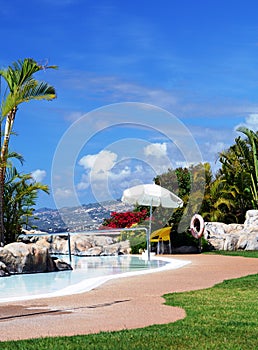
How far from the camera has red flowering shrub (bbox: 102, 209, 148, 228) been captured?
23.9 metres

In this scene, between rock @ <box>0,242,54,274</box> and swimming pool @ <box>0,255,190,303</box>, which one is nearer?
swimming pool @ <box>0,255,190,303</box>

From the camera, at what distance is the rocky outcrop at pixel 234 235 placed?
22.8 meters

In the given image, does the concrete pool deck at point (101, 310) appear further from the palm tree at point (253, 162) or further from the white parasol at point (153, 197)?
the palm tree at point (253, 162)

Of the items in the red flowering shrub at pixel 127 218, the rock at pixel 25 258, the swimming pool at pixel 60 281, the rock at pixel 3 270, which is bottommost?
the swimming pool at pixel 60 281

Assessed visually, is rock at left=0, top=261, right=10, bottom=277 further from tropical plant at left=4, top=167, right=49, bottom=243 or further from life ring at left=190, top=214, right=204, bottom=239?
life ring at left=190, top=214, right=204, bottom=239

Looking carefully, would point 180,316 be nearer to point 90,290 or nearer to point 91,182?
point 90,290

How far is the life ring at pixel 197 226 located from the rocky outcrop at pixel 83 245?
2306 mm

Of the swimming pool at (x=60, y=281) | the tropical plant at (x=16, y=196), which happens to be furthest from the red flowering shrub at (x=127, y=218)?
the tropical plant at (x=16, y=196)

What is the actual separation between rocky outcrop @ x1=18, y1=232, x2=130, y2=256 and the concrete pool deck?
31.8 ft

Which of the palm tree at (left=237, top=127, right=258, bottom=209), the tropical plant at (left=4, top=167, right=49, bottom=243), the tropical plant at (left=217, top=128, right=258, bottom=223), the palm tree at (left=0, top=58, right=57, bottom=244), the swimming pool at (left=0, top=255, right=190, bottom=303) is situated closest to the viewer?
the swimming pool at (left=0, top=255, right=190, bottom=303)

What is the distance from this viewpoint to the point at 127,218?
78.9ft

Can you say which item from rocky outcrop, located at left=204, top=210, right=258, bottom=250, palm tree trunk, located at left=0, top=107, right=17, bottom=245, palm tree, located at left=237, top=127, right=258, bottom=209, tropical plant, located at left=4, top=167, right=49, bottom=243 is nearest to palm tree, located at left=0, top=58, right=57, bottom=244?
palm tree trunk, located at left=0, top=107, right=17, bottom=245

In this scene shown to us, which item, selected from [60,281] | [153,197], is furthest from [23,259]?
[153,197]

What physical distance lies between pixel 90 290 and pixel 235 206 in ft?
65.1
